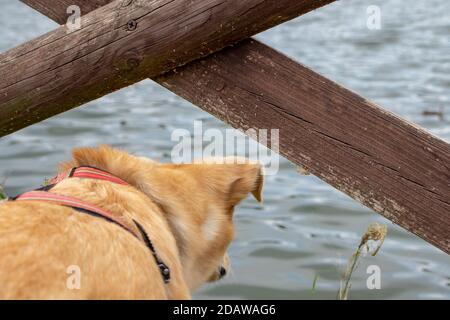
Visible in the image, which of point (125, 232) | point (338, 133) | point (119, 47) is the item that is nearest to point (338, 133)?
point (338, 133)

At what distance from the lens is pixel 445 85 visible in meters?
9.70

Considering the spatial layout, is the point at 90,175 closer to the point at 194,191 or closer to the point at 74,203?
the point at 74,203

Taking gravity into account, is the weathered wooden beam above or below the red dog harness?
above

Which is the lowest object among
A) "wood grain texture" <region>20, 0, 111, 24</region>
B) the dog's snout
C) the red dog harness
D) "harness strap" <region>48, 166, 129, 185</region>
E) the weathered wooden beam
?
the dog's snout

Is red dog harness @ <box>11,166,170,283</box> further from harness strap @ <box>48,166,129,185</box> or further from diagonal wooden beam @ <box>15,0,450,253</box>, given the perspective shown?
diagonal wooden beam @ <box>15,0,450,253</box>

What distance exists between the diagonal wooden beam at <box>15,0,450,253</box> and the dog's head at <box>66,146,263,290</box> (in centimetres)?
29

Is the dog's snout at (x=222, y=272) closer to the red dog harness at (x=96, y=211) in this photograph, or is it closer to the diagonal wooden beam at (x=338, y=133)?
the diagonal wooden beam at (x=338, y=133)

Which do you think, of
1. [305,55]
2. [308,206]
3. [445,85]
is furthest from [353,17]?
[308,206]

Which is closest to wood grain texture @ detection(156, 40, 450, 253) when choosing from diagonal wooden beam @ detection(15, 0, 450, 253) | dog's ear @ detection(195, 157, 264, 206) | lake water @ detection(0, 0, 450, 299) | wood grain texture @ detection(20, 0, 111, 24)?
diagonal wooden beam @ detection(15, 0, 450, 253)

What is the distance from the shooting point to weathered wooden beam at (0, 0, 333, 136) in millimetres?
3029

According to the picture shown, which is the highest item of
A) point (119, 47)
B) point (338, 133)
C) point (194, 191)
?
point (119, 47)

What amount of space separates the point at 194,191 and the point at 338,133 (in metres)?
0.62

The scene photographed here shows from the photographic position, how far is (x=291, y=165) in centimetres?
729

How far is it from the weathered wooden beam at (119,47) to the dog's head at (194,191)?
44 centimetres
